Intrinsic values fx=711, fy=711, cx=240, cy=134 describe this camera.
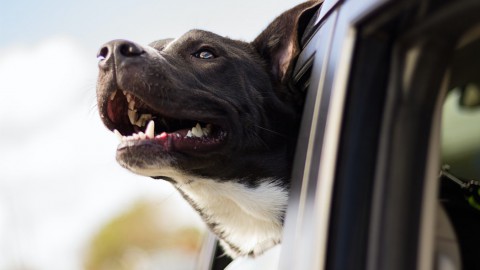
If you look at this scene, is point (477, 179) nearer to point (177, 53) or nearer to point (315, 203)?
point (315, 203)

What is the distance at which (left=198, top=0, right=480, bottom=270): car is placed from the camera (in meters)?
1.49

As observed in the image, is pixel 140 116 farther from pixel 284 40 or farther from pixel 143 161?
pixel 284 40

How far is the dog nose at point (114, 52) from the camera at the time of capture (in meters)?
2.73

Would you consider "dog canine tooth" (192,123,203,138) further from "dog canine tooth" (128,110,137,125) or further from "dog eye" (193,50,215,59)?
"dog eye" (193,50,215,59)

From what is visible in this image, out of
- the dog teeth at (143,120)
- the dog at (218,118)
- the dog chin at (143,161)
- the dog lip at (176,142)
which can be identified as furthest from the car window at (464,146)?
the dog teeth at (143,120)

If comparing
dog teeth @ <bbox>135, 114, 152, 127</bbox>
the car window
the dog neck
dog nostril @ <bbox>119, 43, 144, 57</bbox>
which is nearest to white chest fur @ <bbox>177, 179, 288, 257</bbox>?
the dog neck

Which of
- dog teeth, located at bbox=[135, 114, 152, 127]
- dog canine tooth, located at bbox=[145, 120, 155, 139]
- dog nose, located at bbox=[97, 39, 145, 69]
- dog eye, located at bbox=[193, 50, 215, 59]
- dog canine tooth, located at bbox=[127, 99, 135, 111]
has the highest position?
dog eye, located at bbox=[193, 50, 215, 59]

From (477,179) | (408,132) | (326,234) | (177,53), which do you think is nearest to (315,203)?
(326,234)

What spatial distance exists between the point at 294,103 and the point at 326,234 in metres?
1.20

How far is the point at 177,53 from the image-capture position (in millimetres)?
3176

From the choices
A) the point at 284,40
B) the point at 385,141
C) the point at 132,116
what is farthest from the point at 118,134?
the point at 385,141

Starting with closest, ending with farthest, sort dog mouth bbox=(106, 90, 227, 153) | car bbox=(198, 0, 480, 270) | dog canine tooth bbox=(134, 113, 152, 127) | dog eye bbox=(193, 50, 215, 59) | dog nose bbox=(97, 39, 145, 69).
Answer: car bbox=(198, 0, 480, 270), dog nose bbox=(97, 39, 145, 69), dog mouth bbox=(106, 90, 227, 153), dog canine tooth bbox=(134, 113, 152, 127), dog eye bbox=(193, 50, 215, 59)

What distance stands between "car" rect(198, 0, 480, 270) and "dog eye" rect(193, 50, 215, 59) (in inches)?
57.8

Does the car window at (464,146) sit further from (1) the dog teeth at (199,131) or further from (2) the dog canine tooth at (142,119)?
(2) the dog canine tooth at (142,119)
